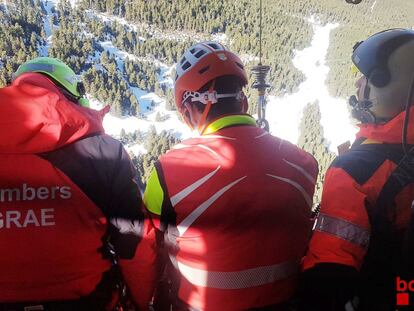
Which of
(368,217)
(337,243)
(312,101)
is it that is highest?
(368,217)

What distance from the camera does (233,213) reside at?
144 cm

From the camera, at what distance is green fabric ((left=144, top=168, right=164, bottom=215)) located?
154cm

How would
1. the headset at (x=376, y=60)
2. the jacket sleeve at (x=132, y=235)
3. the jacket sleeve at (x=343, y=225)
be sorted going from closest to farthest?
1. the jacket sleeve at (x=343, y=225)
2. the headset at (x=376, y=60)
3. the jacket sleeve at (x=132, y=235)

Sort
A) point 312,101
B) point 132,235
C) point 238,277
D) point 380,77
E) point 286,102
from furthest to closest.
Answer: point 312,101 → point 286,102 → point 132,235 → point 380,77 → point 238,277

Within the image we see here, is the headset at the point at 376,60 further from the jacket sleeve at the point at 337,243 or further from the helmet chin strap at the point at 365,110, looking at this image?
the jacket sleeve at the point at 337,243

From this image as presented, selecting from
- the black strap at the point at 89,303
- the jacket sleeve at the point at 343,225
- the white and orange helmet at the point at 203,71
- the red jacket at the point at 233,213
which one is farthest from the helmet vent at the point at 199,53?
the black strap at the point at 89,303

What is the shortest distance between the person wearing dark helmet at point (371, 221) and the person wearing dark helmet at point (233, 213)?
0.13 metres

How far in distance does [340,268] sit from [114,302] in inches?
46.1

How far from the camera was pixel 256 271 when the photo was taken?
4.93 ft

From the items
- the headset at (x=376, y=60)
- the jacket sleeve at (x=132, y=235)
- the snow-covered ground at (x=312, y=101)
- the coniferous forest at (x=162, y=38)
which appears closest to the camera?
the headset at (x=376, y=60)

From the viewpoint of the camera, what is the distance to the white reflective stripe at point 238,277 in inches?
58.9

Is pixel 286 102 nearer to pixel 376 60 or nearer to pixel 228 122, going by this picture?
pixel 376 60

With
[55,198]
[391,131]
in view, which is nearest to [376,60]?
[391,131]

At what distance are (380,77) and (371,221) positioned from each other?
652 millimetres
